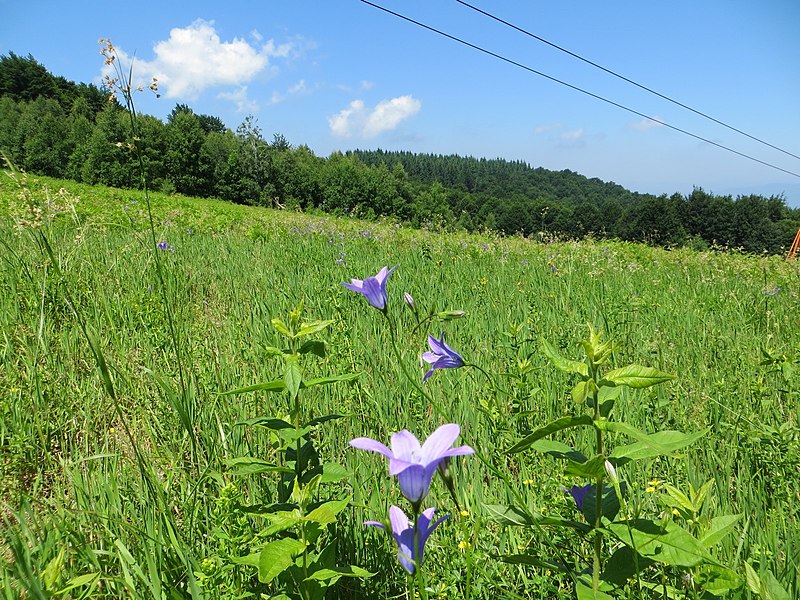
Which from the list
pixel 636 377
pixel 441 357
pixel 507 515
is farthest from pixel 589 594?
pixel 441 357

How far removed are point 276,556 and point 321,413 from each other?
4.18 feet

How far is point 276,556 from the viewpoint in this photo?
0.93 metres

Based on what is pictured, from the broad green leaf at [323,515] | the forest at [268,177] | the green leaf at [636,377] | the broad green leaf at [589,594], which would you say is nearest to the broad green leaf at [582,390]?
the green leaf at [636,377]

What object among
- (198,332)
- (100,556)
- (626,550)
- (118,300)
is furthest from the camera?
(118,300)

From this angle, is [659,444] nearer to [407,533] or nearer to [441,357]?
[407,533]

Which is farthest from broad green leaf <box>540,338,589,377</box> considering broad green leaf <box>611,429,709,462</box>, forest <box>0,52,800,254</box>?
forest <box>0,52,800,254</box>

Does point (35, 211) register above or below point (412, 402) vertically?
above

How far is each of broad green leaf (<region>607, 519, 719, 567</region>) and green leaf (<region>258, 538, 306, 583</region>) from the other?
0.63 metres

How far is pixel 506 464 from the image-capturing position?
193 centimetres

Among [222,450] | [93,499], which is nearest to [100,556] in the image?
[93,499]

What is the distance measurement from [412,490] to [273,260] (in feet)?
15.3

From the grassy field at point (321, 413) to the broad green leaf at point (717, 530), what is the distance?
0.91 ft

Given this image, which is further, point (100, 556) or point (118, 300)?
point (118, 300)

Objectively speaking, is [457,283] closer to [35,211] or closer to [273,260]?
[273,260]
